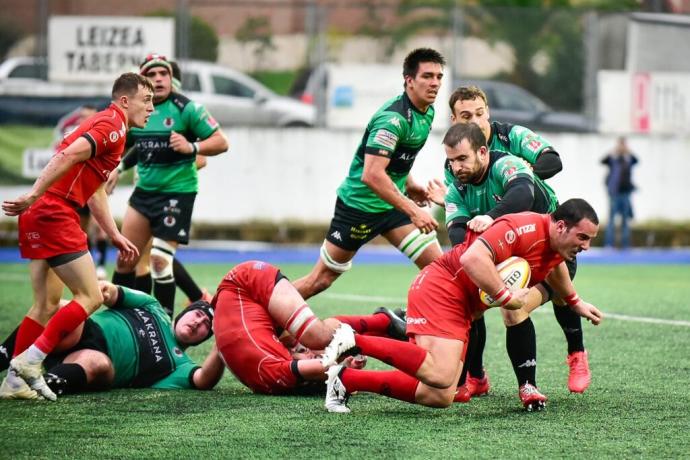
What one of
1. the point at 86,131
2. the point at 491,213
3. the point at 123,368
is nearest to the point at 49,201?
the point at 86,131

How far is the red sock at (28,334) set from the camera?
700cm

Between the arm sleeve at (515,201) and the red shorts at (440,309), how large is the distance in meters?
0.48

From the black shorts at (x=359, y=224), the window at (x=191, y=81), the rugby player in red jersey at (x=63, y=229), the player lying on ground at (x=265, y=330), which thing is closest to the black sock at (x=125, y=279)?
the black shorts at (x=359, y=224)

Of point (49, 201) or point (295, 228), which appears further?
point (295, 228)

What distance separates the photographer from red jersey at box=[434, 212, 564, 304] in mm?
6074

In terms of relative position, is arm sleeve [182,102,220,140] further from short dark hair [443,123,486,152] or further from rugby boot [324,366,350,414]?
rugby boot [324,366,350,414]

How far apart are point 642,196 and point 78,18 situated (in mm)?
10738

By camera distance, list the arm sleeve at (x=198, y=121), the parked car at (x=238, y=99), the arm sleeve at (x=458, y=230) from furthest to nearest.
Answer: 1. the parked car at (x=238, y=99)
2. the arm sleeve at (x=198, y=121)
3. the arm sleeve at (x=458, y=230)

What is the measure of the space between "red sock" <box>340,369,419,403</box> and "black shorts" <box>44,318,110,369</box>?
1.63 meters

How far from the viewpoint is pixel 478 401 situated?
6.71 m

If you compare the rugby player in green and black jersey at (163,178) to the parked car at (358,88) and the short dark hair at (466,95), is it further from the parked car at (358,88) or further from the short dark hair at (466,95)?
the parked car at (358,88)

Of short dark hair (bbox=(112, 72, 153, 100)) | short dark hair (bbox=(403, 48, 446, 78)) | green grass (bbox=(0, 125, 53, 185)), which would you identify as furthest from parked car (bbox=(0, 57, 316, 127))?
short dark hair (bbox=(112, 72, 153, 100))

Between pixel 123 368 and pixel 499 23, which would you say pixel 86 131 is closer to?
pixel 123 368

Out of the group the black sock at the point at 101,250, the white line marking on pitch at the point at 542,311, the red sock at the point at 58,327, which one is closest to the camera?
the red sock at the point at 58,327
